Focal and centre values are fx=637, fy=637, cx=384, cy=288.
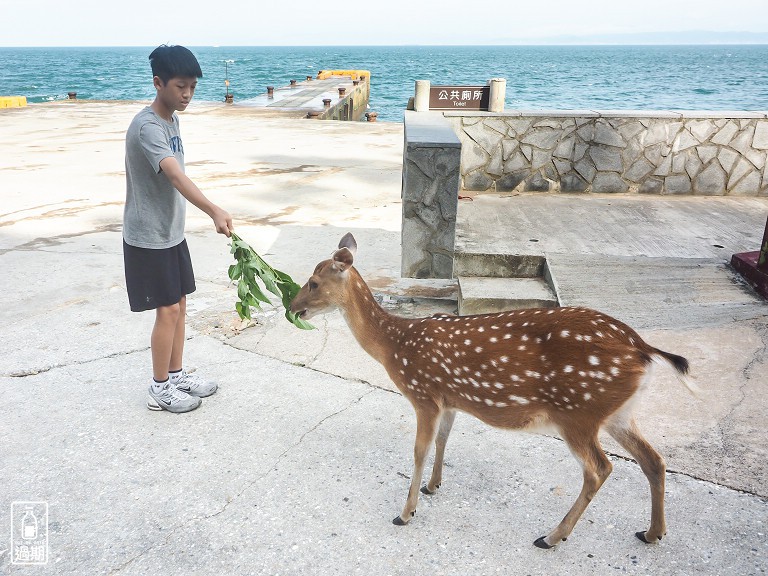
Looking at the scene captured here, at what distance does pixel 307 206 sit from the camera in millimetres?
9641

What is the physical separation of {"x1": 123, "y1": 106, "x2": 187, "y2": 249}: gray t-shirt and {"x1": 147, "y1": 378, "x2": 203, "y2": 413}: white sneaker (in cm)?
98

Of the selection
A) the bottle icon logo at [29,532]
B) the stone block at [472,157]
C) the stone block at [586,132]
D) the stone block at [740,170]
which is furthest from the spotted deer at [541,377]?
the stone block at [740,170]

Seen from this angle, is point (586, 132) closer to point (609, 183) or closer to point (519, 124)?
point (609, 183)

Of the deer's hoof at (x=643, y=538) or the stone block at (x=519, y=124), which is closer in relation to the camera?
the deer's hoof at (x=643, y=538)

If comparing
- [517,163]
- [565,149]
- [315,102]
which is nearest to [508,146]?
[517,163]

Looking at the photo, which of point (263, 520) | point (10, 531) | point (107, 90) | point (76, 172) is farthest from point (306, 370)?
point (107, 90)

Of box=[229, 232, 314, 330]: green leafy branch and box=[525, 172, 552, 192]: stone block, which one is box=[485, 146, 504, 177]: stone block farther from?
box=[229, 232, 314, 330]: green leafy branch

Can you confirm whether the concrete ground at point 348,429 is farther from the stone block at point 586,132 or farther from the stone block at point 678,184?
the stone block at point 586,132

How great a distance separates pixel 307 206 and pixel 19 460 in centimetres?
642

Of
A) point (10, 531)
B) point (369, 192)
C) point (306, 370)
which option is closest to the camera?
point (10, 531)

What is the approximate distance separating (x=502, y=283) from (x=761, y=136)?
15.4 ft

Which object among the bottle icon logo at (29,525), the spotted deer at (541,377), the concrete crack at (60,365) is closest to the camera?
the spotted deer at (541,377)

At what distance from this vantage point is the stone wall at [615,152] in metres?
8.12

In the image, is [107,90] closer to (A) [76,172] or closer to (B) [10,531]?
(A) [76,172]
